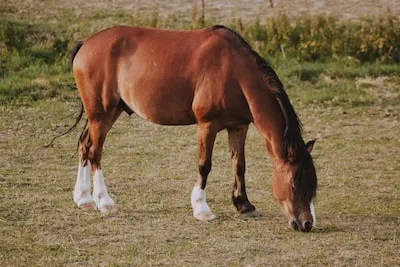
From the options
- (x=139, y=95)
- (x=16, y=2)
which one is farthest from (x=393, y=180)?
(x=16, y=2)

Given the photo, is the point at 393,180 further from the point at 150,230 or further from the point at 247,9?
the point at 247,9

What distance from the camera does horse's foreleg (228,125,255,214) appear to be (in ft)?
26.9

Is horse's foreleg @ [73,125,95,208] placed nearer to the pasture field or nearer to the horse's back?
the pasture field

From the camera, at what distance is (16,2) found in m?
16.8

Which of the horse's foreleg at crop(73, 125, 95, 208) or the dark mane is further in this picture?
the horse's foreleg at crop(73, 125, 95, 208)

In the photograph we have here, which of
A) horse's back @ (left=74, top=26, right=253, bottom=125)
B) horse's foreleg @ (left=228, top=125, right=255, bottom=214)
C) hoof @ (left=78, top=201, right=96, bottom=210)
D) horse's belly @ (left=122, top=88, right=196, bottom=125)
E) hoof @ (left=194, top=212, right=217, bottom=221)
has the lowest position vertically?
hoof @ (left=78, top=201, right=96, bottom=210)

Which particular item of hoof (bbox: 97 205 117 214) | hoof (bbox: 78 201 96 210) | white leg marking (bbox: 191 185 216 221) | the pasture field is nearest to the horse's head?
the pasture field

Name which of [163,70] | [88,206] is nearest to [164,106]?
[163,70]

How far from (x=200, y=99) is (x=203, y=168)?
0.58m

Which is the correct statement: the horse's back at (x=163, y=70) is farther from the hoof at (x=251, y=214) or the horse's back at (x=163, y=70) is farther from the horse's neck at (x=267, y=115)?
the hoof at (x=251, y=214)

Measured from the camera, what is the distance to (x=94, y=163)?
8.48 meters

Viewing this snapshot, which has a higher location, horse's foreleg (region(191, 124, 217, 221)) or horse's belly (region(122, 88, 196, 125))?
horse's belly (region(122, 88, 196, 125))

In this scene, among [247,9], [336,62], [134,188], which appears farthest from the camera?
[247,9]

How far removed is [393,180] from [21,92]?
18.9ft
